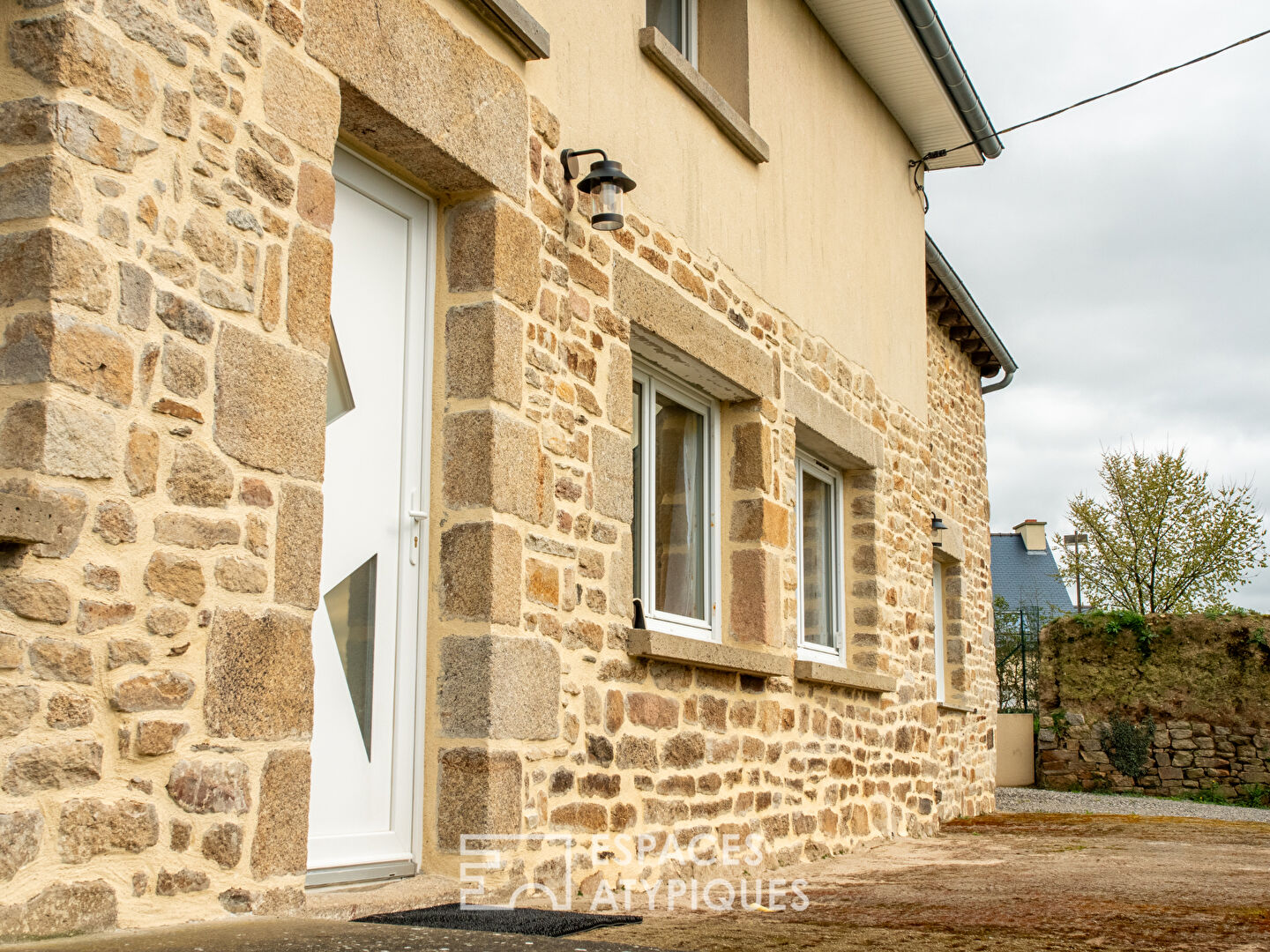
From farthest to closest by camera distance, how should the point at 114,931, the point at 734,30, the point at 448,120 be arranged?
the point at 734,30 < the point at 448,120 < the point at 114,931

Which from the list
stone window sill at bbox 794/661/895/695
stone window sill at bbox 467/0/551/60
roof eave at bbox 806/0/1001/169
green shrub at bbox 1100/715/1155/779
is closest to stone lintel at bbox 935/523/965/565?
stone window sill at bbox 794/661/895/695

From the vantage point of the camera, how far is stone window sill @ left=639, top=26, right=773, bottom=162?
5.14 meters

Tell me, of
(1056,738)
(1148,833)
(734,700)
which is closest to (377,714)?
(734,700)

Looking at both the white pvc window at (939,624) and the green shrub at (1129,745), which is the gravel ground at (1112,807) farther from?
the white pvc window at (939,624)

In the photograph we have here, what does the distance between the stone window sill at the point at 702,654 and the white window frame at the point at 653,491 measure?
0.22 m

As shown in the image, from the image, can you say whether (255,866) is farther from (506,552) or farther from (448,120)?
(448,120)

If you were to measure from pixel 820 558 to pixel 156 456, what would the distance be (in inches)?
207

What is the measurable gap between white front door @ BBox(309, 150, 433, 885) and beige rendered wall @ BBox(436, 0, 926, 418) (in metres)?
0.74

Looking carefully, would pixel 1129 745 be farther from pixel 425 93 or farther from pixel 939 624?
pixel 425 93

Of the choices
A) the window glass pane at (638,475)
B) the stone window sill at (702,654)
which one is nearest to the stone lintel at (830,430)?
the window glass pane at (638,475)

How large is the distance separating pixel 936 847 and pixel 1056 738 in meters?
8.05

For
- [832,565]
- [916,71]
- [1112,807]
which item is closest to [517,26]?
[832,565]

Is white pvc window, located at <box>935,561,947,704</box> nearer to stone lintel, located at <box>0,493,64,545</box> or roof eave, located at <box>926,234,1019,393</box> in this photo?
roof eave, located at <box>926,234,1019,393</box>

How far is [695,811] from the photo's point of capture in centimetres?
511
